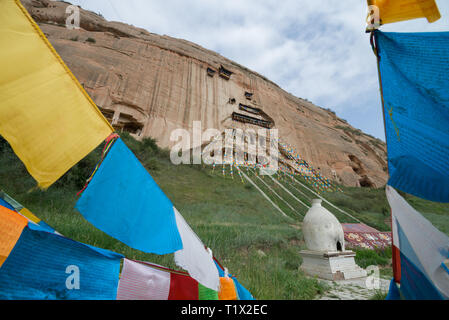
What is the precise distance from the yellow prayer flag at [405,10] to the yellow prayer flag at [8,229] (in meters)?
3.22

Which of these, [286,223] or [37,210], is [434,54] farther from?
[286,223]

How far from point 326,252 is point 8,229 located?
447 centimetres

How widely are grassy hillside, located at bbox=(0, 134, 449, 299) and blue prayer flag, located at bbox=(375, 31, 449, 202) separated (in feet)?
6.65

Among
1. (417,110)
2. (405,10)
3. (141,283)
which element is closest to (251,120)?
(405,10)

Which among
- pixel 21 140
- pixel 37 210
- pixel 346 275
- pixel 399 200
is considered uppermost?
pixel 37 210

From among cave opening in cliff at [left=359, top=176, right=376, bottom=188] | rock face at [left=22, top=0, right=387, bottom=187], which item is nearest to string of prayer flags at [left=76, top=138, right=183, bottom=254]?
rock face at [left=22, top=0, right=387, bottom=187]

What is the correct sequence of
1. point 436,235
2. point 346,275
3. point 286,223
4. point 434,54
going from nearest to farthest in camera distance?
point 436,235 < point 434,54 < point 346,275 < point 286,223

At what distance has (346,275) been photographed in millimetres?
4242

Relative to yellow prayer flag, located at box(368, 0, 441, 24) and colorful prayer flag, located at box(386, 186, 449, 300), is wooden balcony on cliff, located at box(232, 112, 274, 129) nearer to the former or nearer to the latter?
yellow prayer flag, located at box(368, 0, 441, 24)

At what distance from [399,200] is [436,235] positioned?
0.31 metres

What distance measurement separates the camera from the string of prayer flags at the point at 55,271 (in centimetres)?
124

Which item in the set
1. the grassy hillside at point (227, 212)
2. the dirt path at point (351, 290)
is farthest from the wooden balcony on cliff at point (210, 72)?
the dirt path at point (351, 290)

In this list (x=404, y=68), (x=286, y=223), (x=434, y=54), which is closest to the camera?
(x=434, y=54)
